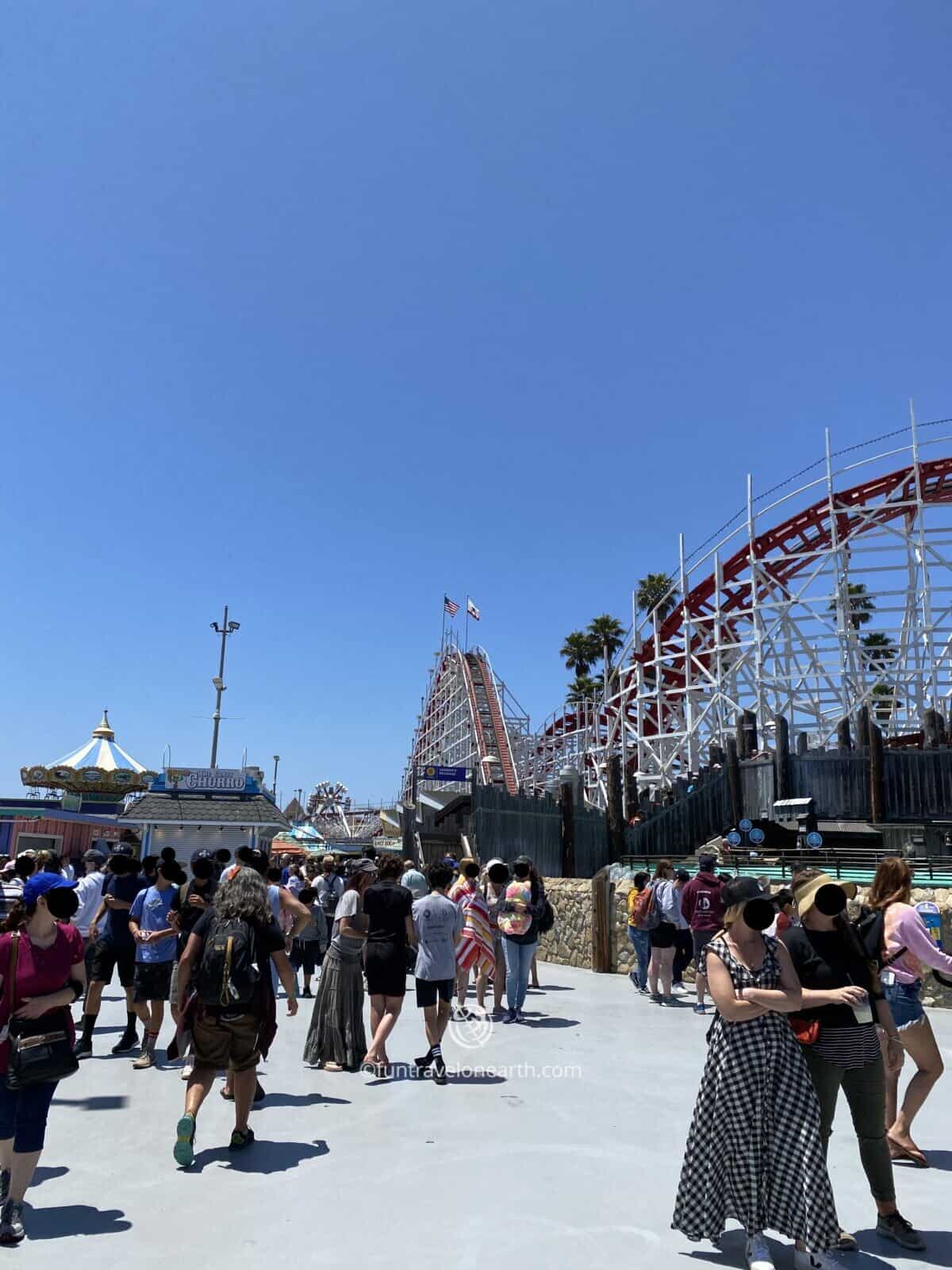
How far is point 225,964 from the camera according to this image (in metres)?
4.43

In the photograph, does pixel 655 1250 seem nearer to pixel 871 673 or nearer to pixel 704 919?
pixel 704 919

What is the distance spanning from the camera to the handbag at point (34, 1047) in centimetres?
349

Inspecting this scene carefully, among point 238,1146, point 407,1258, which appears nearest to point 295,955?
point 238,1146

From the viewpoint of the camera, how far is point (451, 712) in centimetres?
4969

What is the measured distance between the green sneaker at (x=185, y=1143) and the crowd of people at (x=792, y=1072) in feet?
7.40

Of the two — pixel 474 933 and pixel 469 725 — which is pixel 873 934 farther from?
pixel 469 725

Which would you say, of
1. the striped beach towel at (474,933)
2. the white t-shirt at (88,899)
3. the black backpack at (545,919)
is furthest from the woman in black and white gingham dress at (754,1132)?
the white t-shirt at (88,899)

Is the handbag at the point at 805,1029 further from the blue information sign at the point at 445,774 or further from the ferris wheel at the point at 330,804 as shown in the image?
the ferris wheel at the point at 330,804

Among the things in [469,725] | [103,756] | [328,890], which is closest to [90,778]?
[103,756]

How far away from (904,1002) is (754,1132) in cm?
149

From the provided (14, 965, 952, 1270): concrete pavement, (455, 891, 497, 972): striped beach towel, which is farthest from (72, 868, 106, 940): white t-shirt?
(455, 891, 497, 972): striped beach towel

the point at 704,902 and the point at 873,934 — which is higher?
the point at 873,934

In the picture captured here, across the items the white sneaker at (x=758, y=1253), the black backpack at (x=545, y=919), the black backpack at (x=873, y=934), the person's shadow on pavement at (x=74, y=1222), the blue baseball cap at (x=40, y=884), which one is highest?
the blue baseball cap at (x=40, y=884)

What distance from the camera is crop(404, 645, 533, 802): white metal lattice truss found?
41094 mm
